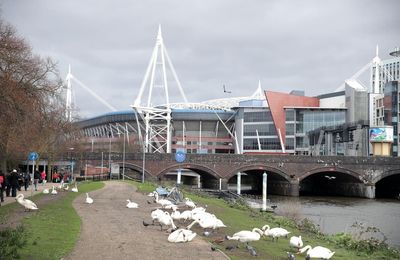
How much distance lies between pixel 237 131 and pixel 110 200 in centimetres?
12046

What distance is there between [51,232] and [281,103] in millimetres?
126344

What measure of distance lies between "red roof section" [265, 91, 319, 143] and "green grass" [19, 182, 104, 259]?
377ft

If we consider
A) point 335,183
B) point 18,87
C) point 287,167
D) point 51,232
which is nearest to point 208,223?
point 51,232

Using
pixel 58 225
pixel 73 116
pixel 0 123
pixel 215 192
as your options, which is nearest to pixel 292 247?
pixel 58 225

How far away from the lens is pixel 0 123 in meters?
31.0

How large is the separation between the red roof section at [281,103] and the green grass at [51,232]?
114927mm

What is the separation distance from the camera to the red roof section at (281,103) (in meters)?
142

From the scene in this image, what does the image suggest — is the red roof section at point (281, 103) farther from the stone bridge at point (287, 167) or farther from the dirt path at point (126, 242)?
the dirt path at point (126, 242)

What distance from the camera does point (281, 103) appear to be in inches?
5650

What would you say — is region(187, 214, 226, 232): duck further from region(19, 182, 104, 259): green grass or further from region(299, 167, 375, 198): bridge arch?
region(299, 167, 375, 198): bridge arch

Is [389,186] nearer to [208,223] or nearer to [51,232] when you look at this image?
[208,223]

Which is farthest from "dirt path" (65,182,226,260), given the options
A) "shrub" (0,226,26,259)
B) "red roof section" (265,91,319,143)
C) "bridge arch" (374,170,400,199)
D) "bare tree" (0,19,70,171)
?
"red roof section" (265,91,319,143)

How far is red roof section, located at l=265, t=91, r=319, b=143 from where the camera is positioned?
14194 cm

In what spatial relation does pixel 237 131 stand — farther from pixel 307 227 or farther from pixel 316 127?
pixel 307 227
